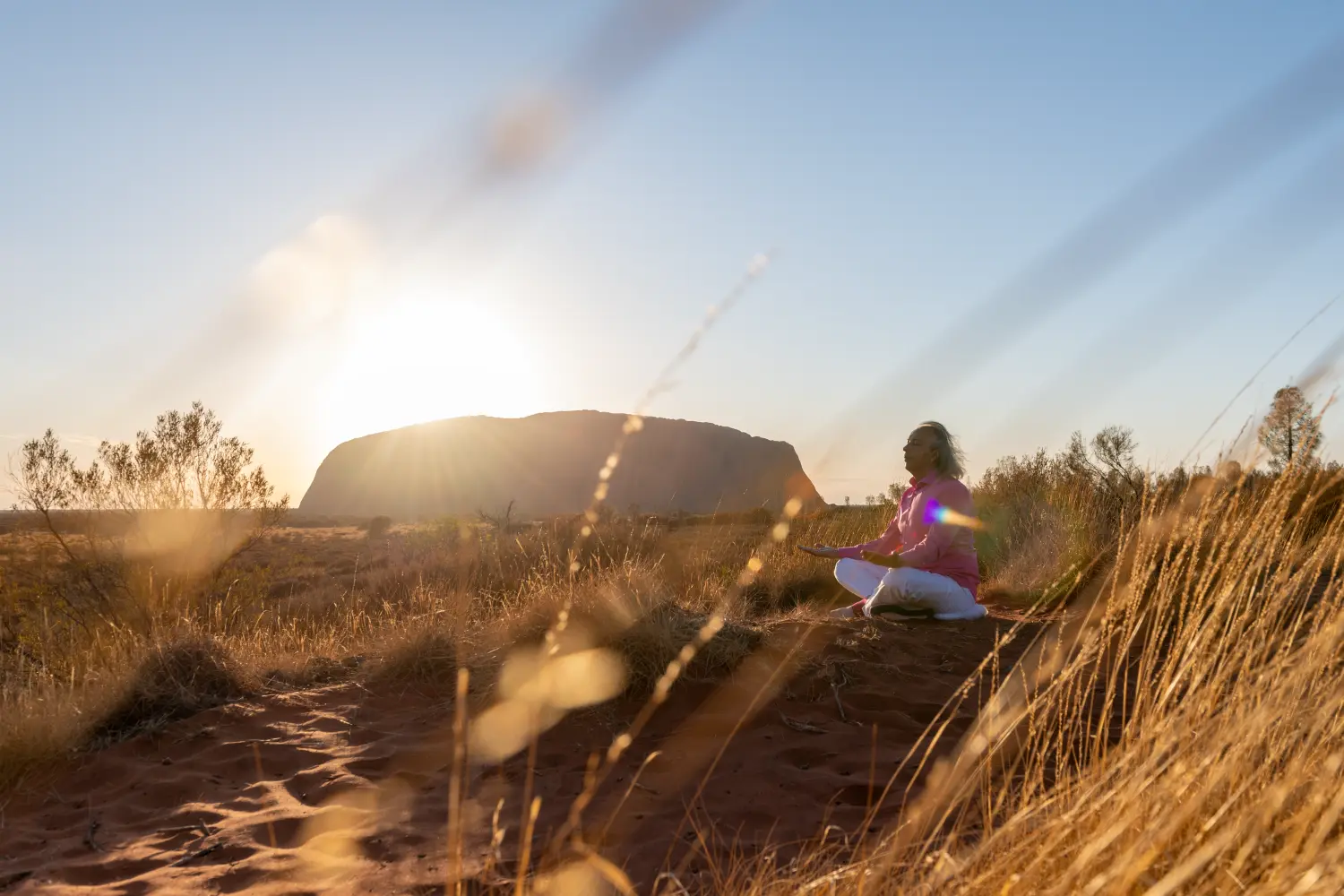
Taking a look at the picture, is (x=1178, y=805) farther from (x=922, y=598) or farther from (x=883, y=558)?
(x=922, y=598)

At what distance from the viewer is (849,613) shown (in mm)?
6535

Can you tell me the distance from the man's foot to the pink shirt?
460mm

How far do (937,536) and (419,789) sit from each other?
13.6 feet

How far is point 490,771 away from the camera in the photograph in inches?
140

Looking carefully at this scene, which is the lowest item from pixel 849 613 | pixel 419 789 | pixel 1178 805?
pixel 849 613

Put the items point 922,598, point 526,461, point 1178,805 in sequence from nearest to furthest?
point 1178,805 → point 922,598 → point 526,461

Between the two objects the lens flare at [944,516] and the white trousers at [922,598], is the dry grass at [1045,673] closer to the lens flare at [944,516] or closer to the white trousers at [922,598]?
the white trousers at [922,598]

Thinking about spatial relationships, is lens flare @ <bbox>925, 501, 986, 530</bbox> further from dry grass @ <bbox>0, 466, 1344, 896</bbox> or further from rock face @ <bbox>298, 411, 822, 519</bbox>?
rock face @ <bbox>298, 411, 822, 519</bbox>

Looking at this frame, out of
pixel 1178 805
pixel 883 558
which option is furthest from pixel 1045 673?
pixel 883 558

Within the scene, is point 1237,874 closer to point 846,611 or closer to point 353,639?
point 846,611

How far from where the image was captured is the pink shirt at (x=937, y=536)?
618cm

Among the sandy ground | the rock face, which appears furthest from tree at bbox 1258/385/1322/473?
the rock face

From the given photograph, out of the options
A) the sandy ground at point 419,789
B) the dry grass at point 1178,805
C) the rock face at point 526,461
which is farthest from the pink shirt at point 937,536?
the rock face at point 526,461

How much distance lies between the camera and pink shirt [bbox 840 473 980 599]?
6.18 metres
